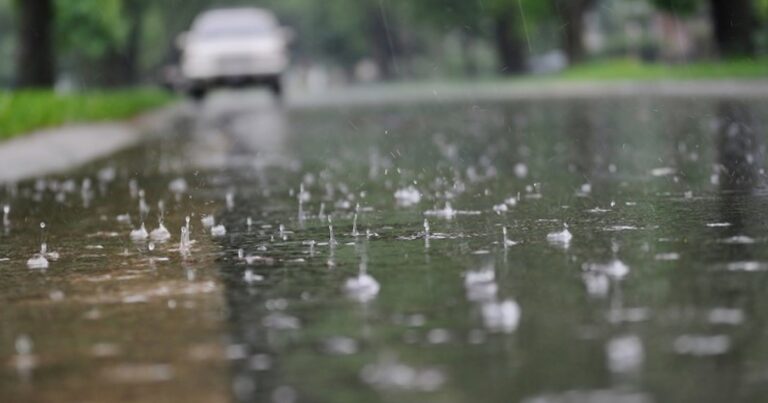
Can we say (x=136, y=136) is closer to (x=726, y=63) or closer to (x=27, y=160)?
(x=27, y=160)

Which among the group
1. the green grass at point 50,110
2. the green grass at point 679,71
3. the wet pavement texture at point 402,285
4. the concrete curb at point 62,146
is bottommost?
the wet pavement texture at point 402,285

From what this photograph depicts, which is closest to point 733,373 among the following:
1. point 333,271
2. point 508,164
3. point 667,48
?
point 333,271

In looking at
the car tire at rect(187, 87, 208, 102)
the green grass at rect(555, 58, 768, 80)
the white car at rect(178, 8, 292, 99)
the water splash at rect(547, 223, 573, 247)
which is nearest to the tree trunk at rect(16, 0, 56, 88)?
the white car at rect(178, 8, 292, 99)

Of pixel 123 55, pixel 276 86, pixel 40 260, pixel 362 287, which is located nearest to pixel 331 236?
pixel 40 260

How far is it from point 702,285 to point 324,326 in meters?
1.53

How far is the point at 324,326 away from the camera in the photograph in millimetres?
5715

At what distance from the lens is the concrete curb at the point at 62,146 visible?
17.4m

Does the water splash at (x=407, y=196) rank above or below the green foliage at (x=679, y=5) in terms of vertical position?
below

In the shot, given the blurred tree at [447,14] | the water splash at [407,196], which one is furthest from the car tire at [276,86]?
the blurred tree at [447,14]

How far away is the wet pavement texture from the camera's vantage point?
4.75 metres

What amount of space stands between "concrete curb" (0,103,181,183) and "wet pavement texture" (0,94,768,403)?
229 centimetres

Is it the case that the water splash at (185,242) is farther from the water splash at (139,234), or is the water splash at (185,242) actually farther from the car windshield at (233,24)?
the car windshield at (233,24)

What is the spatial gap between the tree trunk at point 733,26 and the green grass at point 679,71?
62 cm

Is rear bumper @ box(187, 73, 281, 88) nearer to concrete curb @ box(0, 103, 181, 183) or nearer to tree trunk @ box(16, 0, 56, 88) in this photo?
tree trunk @ box(16, 0, 56, 88)
